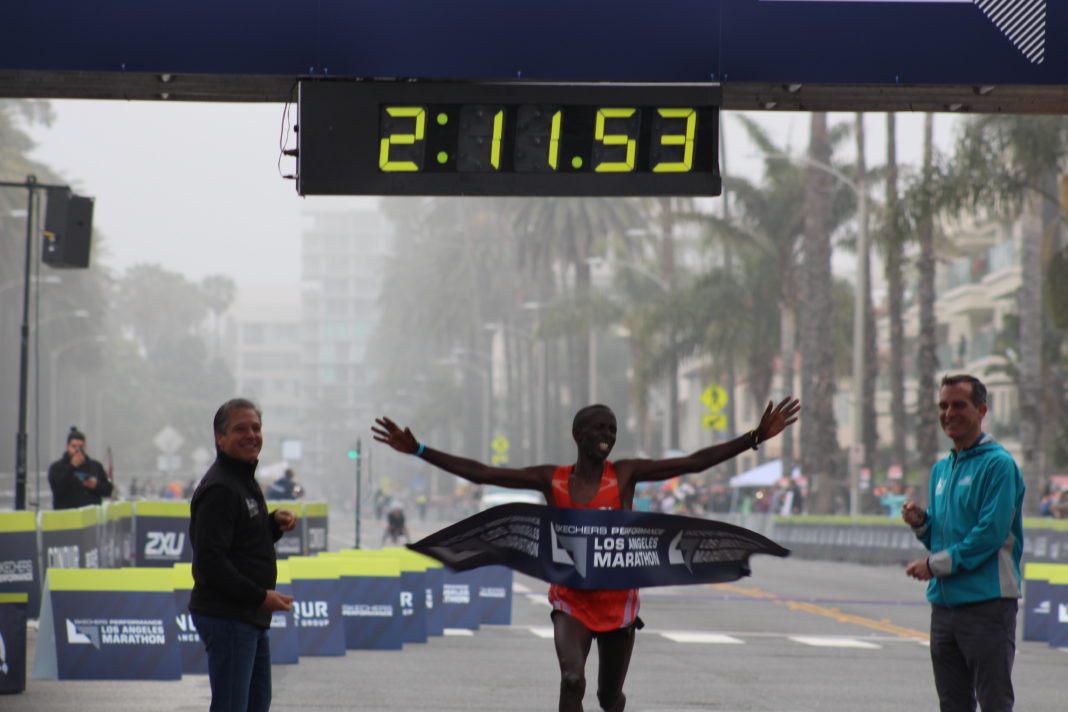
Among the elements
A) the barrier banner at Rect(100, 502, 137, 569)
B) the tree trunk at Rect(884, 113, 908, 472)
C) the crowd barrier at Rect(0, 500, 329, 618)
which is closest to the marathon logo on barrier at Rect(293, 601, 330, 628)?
the crowd barrier at Rect(0, 500, 329, 618)

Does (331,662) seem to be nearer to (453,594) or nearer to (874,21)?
(453,594)

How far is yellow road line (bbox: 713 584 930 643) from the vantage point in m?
21.2

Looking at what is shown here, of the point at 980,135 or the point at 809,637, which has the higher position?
the point at 980,135

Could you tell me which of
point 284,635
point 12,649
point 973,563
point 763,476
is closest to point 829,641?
point 284,635

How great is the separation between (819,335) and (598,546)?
141 feet

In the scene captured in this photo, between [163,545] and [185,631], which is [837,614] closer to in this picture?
[163,545]

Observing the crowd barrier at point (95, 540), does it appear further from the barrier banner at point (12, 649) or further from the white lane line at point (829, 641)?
the white lane line at point (829, 641)

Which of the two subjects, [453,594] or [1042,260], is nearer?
[453,594]

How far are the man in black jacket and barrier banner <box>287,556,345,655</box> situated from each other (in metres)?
7.80

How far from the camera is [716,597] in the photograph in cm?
2842

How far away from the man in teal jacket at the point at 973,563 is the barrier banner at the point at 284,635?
7.99 metres

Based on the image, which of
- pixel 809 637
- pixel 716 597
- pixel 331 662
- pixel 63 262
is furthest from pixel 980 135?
pixel 331 662

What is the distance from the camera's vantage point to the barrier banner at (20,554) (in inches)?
782

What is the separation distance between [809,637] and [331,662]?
20.4 ft
